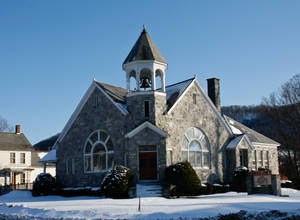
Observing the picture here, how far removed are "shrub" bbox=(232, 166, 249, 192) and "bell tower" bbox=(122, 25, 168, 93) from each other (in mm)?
7706

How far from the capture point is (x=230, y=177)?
27.8 metres

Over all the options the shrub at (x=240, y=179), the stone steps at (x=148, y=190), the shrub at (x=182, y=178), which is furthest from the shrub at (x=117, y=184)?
the shrub at (x=240, y=179)

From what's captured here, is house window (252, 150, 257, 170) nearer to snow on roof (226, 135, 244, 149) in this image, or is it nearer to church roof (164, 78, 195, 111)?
snow on roof (226, 135, 244, 149)

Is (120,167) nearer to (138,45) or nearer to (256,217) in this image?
(138,45)

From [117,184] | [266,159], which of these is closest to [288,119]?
[266,159]

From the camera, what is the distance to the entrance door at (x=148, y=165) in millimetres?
23578

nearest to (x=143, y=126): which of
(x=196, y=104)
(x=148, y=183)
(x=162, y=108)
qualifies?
(x=162, y=108)

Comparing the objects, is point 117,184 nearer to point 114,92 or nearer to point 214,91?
point 114,92

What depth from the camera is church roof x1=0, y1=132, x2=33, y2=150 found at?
4553 centimetres

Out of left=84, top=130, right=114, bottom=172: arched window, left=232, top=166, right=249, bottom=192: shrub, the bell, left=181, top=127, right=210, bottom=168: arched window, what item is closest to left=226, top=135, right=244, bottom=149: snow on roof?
left=232, top=166, right=249, bottom=192: shrub

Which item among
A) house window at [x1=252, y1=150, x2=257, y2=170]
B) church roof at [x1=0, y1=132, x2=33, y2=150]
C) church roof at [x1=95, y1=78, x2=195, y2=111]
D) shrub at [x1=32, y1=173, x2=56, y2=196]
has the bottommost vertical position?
shrub at [x1=32, y1=173, x2=56, y2=196]

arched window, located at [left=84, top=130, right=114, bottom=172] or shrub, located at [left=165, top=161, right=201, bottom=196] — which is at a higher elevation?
arched window, located at [left=84, top=130, right=114, bottom=172]

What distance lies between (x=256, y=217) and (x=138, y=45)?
47.6 feet

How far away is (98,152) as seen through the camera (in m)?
25.7
